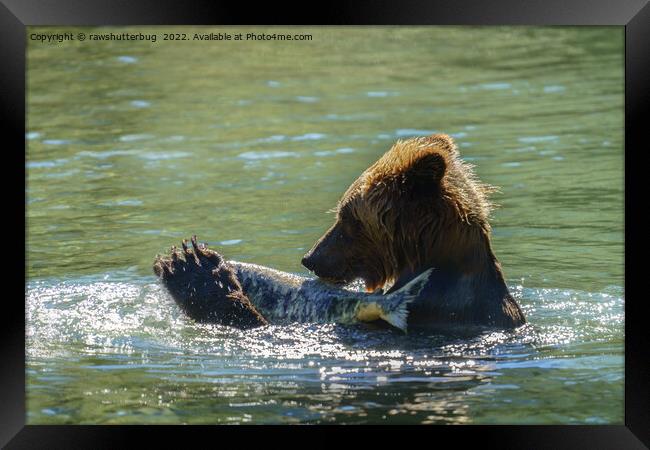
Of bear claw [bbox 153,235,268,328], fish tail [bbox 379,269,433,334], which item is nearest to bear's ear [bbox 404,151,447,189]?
fish tail [bbox 379,269,433,334]

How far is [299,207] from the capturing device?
13.8 meters

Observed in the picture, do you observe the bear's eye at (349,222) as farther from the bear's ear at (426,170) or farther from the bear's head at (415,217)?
the bear's ear at (426,170)

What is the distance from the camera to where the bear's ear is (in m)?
8.98

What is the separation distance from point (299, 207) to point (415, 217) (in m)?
4.67

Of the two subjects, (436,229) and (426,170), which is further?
(436,229)

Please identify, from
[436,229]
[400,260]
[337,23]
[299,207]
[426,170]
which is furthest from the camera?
[299,207]

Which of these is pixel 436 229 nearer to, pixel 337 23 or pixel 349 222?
pixel 349 222

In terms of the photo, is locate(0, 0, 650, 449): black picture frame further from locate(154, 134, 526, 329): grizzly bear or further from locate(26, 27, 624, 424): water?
locate(154, 134, 526, 329): grizzly bear

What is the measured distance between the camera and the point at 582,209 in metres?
13.5

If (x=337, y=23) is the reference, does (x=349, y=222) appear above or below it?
below

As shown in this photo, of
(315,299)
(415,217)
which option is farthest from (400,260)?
(315,299)

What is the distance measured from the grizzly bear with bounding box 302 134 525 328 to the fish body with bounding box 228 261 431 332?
15 cm

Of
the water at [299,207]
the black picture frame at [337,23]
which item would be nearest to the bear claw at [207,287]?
the water at [299,207]

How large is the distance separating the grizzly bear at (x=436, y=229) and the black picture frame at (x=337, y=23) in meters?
1.41
